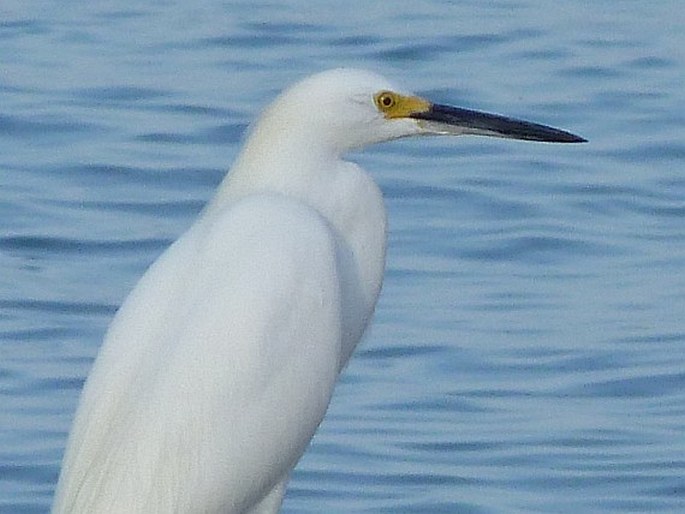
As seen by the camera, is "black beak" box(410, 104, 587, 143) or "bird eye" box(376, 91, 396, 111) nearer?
"bird eye" box(376, 91, 396, 111)

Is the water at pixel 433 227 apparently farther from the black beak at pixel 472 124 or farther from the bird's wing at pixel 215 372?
the bird's wing at pixel 215 372

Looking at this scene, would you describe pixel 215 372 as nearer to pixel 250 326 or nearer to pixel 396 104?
pixel 250 326

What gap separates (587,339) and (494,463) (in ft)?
3.00

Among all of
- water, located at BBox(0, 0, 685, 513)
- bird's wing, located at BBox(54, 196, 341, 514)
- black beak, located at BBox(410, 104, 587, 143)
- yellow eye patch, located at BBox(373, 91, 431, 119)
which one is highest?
yellow eye patch, located at BBox(373, 91, 431, 119)

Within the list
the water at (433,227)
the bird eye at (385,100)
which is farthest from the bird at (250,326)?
the water at (433,227)

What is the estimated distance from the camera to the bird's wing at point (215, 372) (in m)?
5.42

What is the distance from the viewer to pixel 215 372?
550cm

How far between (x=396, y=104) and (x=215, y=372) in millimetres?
843

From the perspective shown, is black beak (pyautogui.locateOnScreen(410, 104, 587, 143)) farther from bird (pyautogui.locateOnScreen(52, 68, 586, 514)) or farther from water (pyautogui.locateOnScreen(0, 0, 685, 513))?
water (pyautogui.locateOnScreen(0, 0, 685, 513))

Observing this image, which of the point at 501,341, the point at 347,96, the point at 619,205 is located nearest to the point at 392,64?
the point at 619,205

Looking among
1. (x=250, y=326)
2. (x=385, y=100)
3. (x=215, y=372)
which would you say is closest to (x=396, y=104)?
(x=385, y=100)

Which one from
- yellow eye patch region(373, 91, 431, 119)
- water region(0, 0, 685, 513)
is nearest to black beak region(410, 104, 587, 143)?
yellow eye patch region(373, 91, 431, 119)

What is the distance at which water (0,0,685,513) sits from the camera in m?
7.29

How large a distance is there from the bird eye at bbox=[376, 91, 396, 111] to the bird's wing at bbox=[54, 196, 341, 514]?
31 cm
